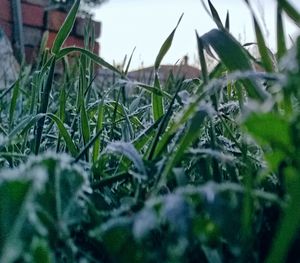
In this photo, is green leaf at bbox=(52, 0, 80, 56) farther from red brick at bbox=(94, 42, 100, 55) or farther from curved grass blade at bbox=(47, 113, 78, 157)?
red brick at bbox=(94, 42, 100, 55)

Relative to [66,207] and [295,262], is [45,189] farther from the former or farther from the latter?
[295,262]

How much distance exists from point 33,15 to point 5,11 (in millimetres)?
162

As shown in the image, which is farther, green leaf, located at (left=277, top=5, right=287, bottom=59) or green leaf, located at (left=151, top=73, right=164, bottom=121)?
green leaf, located at (left=151, top=73, right=164, bottom=121)

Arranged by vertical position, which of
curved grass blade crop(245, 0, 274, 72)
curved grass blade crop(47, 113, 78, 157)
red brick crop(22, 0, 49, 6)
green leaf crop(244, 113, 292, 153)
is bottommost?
red brick crop(22, 0, 49, 6)

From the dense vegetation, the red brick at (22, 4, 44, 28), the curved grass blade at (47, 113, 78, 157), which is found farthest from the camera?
the red brick at (22, 4, 44, 28)

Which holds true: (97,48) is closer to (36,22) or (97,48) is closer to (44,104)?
(36,22)

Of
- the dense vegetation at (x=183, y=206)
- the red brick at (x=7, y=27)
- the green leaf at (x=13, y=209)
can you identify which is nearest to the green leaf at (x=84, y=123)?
the dense vegetation at (x=183, y=206)

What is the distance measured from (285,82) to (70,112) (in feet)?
2.30

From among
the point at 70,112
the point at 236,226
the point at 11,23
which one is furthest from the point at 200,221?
the point at 11,23

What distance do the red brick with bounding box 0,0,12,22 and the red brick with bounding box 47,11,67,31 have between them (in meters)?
0.20

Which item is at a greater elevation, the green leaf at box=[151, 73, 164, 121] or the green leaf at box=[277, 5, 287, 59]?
the green leaf at box=[277, 5, 287, 59]

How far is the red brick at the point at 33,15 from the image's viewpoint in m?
3.12

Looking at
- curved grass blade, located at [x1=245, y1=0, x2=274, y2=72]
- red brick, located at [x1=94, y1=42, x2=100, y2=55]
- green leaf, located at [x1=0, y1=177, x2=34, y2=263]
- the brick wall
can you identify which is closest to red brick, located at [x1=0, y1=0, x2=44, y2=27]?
the brick wall

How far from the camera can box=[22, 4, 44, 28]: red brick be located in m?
3.12
